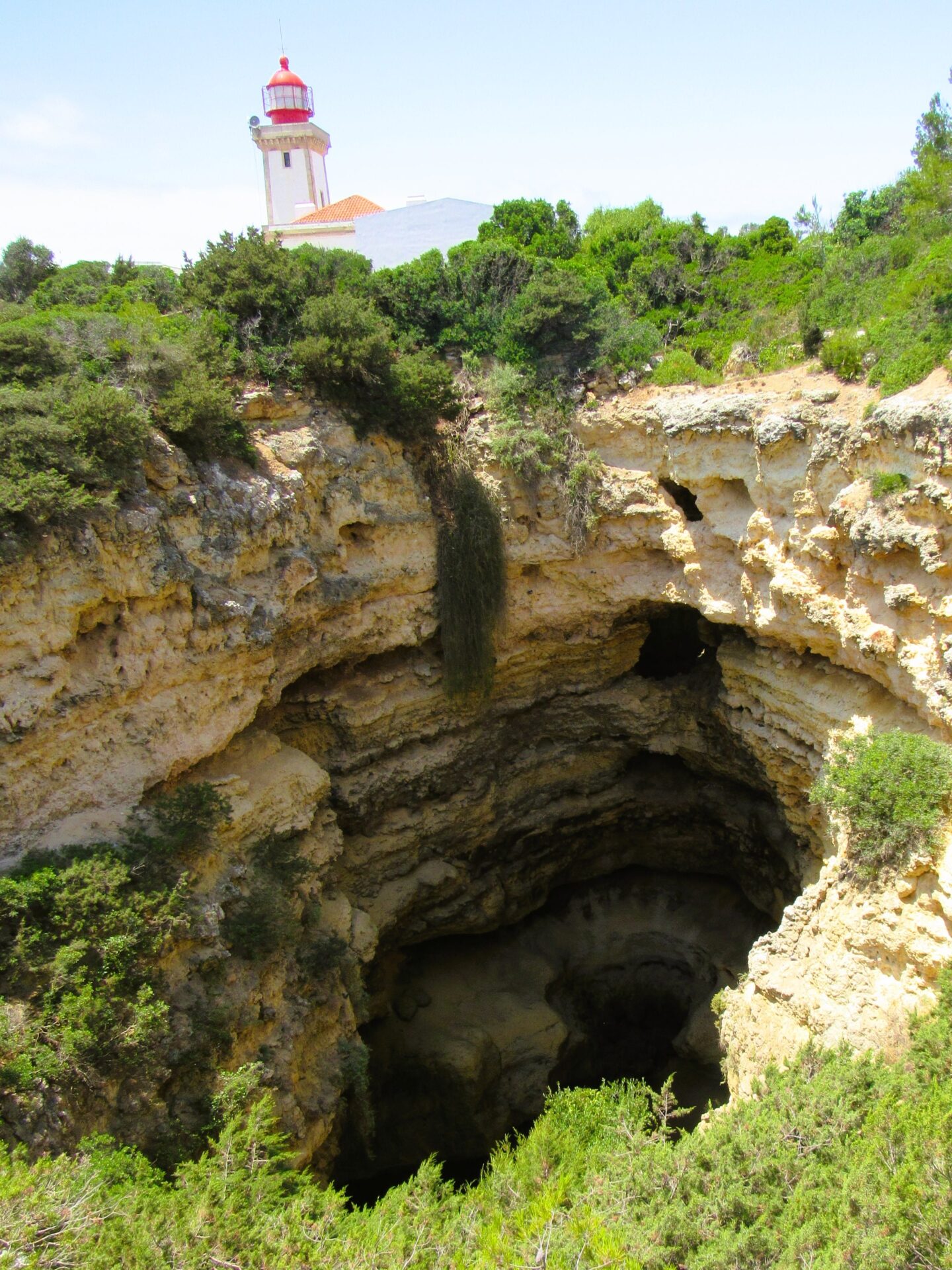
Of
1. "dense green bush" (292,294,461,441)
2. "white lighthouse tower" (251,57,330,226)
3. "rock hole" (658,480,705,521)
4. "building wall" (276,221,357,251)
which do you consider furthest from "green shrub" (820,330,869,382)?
"white lighthouse tower" (251,57,330,226)

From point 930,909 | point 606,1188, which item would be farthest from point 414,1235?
point 930,909

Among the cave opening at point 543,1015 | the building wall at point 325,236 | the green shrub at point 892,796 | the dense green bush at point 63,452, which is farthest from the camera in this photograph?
the building wall at point 325,236

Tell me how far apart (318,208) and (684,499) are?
25.3 metres

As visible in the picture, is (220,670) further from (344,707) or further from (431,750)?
(431,750)

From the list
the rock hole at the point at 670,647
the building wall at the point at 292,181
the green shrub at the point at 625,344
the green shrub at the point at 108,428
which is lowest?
the rock hole at the point at 670,647

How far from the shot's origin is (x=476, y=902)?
16516mm

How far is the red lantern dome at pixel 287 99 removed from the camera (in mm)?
32062

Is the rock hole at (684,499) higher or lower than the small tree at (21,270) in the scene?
lower

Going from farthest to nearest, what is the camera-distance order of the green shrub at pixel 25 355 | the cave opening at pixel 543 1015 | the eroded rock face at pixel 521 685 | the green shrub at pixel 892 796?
the cave opening at pixel 543 1015 → the green shrub at pixel 25 355 → the eroded rock face at pixel 521 685 → the green shrub at pixel 892 796

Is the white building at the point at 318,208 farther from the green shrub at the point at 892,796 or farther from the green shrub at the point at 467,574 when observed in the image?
the green shrub at the point at 892,796

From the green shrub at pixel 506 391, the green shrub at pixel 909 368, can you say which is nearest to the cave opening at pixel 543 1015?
the green shrub at pixel 506 391

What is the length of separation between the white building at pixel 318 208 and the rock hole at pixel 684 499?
8.51m

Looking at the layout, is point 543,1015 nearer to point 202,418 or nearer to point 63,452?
point 202,418

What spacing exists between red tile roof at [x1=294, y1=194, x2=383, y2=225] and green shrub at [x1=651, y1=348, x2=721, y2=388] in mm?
16161
